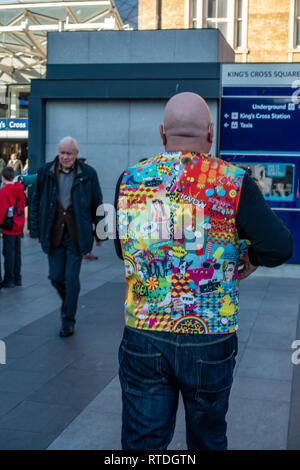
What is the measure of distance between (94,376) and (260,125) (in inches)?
297

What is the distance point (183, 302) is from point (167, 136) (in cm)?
64

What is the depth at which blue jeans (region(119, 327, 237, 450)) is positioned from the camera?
234 cm

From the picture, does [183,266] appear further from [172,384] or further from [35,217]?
[35,217]

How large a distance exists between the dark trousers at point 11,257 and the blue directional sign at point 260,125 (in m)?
4.46

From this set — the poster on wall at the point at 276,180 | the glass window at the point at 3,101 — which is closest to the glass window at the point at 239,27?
the glass window at the point at 3,101

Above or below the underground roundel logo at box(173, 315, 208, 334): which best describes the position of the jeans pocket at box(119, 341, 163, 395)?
below

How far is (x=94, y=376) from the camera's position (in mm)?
4953

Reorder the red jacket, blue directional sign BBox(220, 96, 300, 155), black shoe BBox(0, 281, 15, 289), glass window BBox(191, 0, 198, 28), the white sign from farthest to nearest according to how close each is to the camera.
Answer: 1. glass window BBox(191, 0, 198, 28)
2. blue directional sign BBox(220, 96, 300, 155)
3. the white sign
4. black shoe BBox(0, 281, 15, 289)
5. the red jacket

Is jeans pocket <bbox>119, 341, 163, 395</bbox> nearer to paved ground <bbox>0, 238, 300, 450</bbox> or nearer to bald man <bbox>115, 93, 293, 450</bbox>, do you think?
bald man <bbox>115, 93, 293, 450</bbox>

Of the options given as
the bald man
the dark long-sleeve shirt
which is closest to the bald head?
the bald man

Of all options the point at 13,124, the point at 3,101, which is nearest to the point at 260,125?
the point at 13,124

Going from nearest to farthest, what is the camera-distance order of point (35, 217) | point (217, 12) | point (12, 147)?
point (35, 217)
point (217, 12)
point (12, 147)

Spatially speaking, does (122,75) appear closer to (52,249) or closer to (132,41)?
(132,41)
